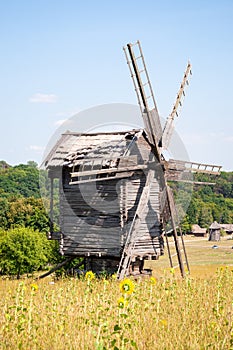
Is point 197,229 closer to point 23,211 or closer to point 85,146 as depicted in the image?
point 23,211

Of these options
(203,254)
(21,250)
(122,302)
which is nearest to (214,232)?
(203,254)

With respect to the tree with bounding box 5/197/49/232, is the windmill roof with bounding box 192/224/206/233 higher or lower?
lower

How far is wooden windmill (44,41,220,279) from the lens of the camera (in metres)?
17.3

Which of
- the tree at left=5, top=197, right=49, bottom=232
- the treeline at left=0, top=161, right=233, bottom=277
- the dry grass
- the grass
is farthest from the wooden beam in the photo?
the tree at left=5, top=197, right=49, bottom=232

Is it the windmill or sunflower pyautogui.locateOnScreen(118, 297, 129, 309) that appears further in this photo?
the windmill

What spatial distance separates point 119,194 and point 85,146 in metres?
2.38

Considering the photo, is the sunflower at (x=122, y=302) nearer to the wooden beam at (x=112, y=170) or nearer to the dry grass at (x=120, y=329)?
the dry grass at (x=120, y=329)

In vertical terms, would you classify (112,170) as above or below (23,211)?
below

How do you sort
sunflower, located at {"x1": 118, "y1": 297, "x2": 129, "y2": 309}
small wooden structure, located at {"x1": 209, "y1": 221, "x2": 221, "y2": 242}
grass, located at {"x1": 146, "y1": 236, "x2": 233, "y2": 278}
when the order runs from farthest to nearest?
small wooden structure, located at {"x1": 209, "y1": 221, "x2": 221, "y2": 242} < grass, located at {"x1": 146, "y1": 236, "x2": 233, "y2": 278} < sunflower, located at {"x1": 118, "y1": 297, "x2": 129, "y2": 309}

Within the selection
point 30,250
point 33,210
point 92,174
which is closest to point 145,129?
point 92,174

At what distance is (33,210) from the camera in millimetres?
56656

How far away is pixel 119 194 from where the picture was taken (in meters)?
17.4

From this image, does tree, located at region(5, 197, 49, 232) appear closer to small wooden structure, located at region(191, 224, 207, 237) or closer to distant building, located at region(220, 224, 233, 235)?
small wooden structure, located at region(191, 224, 207, 237)

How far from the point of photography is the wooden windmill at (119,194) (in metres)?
17.3
